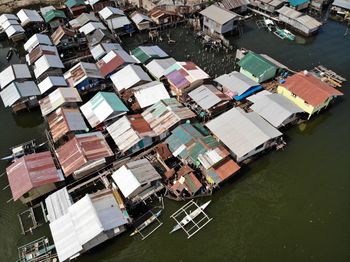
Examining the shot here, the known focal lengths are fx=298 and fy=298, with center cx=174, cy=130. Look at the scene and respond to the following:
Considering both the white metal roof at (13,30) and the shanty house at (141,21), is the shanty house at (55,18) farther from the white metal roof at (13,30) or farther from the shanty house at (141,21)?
the shanty house at (141,21)

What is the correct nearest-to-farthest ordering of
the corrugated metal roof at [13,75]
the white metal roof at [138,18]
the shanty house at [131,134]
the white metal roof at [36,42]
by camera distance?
the shanty house at [131,134] < the corrugated metal roof at [13,75] < the white metal roof at [36,42] < the white metal roof at [138,18]

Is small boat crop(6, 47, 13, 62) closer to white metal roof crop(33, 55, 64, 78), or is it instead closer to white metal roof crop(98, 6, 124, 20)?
white metal roof crop(33, 55, 64, 78)

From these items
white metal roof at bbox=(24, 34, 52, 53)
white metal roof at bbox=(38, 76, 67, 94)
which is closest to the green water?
white metal roof at bbox=(38, 76, 67, 94)

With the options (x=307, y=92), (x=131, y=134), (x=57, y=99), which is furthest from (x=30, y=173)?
(x=307, y=92)

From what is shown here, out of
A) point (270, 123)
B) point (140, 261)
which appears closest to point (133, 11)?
point (270, 123)

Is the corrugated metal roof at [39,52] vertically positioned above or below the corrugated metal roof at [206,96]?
above

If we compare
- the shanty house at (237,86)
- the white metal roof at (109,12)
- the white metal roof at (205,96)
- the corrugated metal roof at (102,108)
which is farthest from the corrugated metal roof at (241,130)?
the white metal roof at (109,12)
